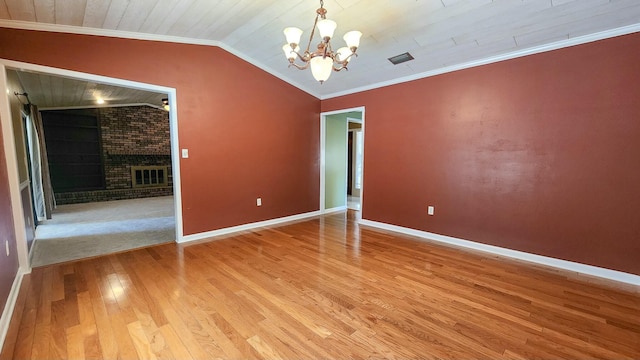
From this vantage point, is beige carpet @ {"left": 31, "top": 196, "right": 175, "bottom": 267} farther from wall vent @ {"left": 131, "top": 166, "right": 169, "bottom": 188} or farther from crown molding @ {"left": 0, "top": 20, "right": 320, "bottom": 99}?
crown molding @ {"left": 0, "top": 20, "right": 320, "bottom": 99}

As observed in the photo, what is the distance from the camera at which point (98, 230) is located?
163 inches

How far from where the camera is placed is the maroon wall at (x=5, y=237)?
76.2 inches

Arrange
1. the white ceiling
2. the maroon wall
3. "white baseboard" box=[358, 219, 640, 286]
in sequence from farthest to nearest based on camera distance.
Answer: "white baseboard" box=[358, 219, 640, 286] → the white ceiling → the maroon wall

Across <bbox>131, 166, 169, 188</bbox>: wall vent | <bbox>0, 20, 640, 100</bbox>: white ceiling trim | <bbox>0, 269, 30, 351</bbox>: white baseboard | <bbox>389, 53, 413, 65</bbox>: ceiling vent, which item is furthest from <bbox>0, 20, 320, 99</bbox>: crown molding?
<bbox>131, 166, 169, 188</bbox>: wall vent

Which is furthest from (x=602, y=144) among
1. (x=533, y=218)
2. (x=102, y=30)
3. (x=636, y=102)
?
(x=102, y=30)

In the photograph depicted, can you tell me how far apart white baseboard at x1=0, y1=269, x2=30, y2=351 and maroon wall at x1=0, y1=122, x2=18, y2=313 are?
5cm

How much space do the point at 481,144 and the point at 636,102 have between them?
129 cm

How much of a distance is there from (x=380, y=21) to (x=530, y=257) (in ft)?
10.3

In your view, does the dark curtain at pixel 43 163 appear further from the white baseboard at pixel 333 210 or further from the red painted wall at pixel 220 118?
the white baseboard at pixel 333 210

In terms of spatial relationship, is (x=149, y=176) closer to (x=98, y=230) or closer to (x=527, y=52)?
(x=98, y=230)

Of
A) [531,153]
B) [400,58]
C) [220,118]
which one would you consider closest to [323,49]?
[400,58]

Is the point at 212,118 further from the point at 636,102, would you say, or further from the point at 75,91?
the point at 636,102

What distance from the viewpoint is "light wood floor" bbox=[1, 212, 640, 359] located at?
1.63 metres

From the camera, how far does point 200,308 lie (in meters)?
2.04
